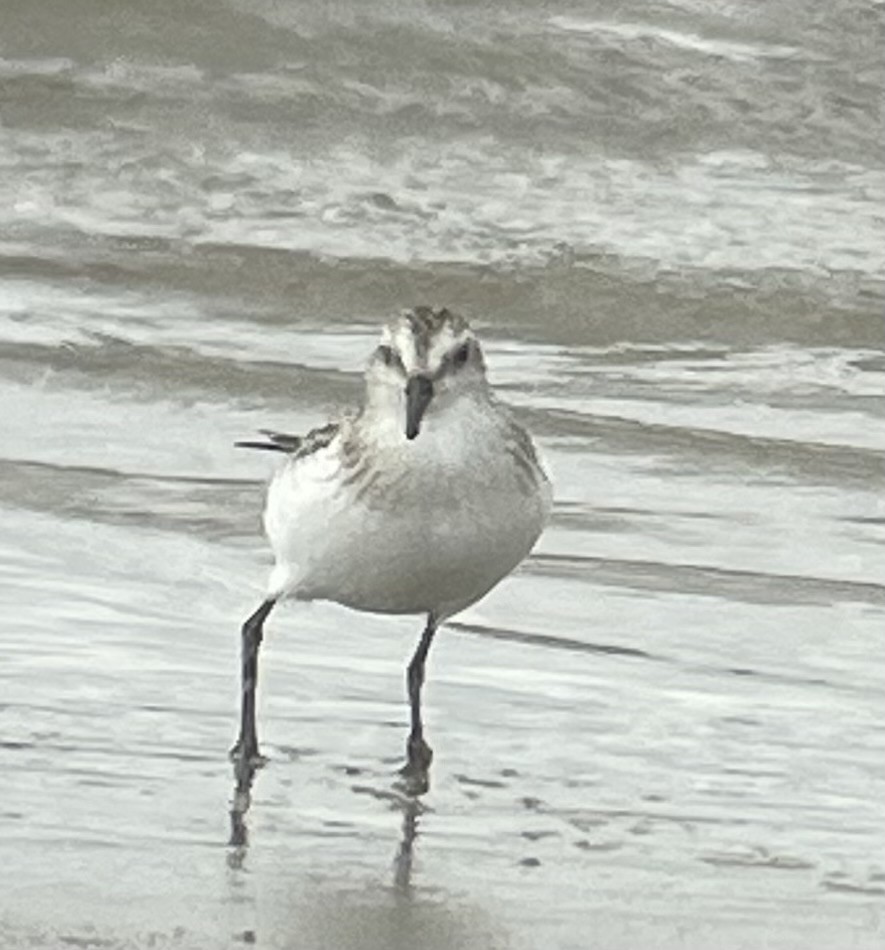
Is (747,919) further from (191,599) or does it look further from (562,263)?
(562,263)

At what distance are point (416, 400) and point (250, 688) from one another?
2.22 feet

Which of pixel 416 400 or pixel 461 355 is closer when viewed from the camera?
pixel 416 400

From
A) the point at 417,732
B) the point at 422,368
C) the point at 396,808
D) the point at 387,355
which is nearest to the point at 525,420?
the point at 387,355

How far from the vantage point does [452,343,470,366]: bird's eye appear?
292 inches

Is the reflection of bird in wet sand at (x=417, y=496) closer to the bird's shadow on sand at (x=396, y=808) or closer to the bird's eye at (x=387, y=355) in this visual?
the bird's eye at (x=387, y=355)

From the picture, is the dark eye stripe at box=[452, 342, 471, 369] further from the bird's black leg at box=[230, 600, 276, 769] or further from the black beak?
the bird's black leg at box=[230, 600, 276, 769]

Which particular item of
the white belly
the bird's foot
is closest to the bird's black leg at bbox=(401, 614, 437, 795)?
the bird's foot

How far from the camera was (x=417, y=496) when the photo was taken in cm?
→ 729

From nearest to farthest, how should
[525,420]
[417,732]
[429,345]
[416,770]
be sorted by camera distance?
1. [416,770]
2. [417,732]
3. [429,345]
4. [525,420]

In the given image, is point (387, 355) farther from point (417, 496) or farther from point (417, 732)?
point (417, 732)

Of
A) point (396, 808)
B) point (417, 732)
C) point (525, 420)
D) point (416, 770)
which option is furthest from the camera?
point (525, 420)

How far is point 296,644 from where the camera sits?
8.16 m

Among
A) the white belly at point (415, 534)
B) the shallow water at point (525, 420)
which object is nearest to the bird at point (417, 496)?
the white belly at point (415, 534)

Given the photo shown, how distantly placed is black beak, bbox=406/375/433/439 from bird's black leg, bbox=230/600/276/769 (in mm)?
607
